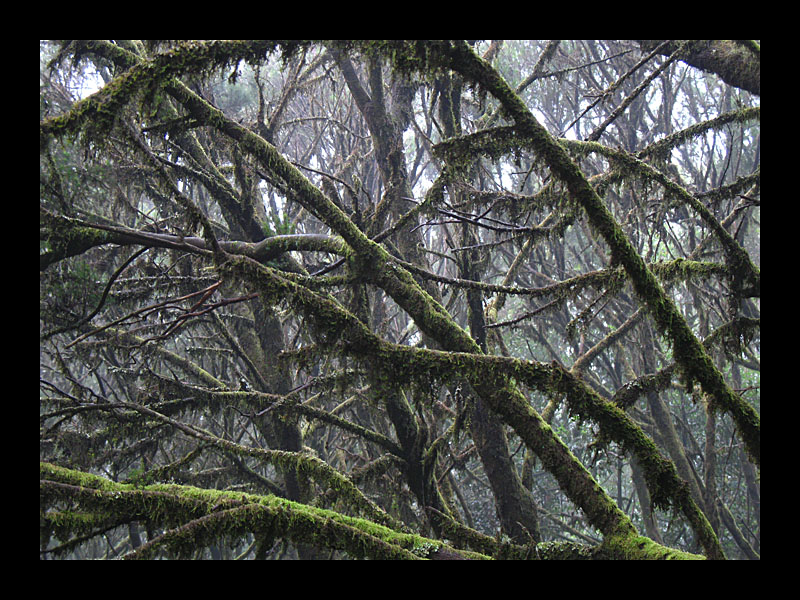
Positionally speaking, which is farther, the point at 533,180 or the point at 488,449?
the point at 533,180

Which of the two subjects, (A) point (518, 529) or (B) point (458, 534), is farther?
(A) point (518, 529)

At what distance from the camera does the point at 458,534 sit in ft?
14.4

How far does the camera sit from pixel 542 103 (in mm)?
13477

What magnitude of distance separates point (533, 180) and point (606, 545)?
36.7 ft
